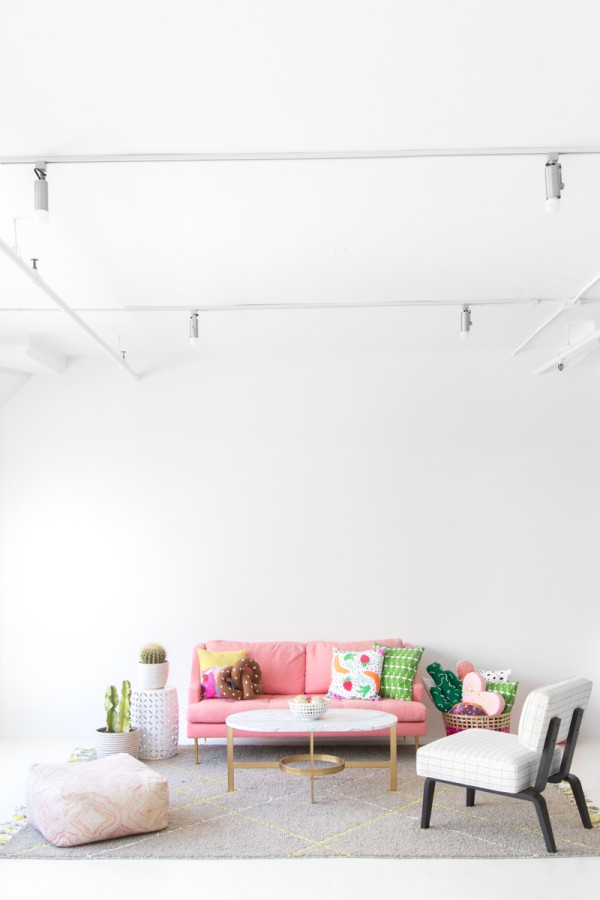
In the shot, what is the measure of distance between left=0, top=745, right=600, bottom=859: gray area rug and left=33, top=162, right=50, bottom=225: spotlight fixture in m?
→ 3.11

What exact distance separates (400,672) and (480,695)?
622mm

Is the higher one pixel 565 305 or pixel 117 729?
pixel 565 305

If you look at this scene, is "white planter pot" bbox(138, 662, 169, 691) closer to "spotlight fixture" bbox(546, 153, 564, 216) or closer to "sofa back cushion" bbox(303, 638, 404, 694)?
"sofa back cushion" bbox(303, 638, 404, 694)

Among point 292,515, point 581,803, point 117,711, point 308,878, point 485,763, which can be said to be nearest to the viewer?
point 308,878

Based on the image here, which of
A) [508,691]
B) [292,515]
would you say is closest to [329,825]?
[508,691]

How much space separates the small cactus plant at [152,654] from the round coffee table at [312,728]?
106 centimetres

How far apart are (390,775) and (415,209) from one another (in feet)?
12.0

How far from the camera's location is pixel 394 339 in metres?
7.02

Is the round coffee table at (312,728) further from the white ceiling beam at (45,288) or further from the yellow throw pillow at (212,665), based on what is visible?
the white ceiling beam at (45,288)

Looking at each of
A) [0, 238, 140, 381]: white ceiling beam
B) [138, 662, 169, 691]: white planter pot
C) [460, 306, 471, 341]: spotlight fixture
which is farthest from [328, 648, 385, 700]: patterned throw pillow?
[0, 238, 140, 381]: white ceiling beam

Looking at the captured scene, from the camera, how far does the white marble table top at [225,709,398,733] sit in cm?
550

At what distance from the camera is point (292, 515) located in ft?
24.4

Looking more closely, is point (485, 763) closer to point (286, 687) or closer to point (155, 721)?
point (286, 687)

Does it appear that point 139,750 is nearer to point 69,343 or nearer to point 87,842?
point 87,842
